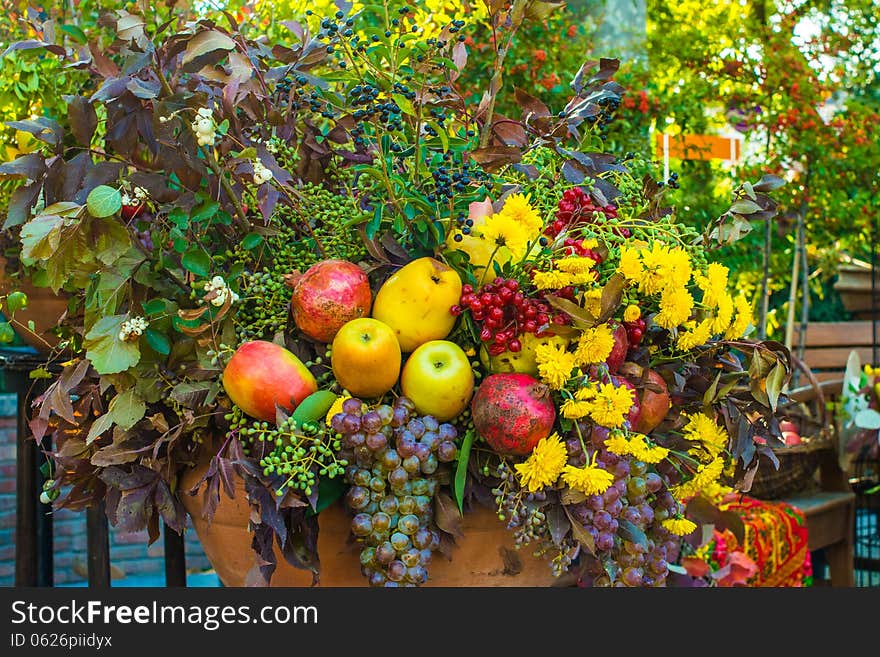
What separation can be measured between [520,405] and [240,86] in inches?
→ 14.3

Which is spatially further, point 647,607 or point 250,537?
point 250,537

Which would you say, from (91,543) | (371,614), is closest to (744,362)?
(371,614)

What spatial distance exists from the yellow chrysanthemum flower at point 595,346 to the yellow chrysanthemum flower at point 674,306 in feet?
0.19

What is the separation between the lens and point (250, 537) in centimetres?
77

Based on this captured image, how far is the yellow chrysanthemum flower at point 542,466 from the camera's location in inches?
26.5

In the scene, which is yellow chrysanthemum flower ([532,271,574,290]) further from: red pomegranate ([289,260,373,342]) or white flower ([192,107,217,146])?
white flower ([192,107,217,146])

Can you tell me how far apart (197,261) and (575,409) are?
320mm

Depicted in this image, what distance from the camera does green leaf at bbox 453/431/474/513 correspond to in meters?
0.68

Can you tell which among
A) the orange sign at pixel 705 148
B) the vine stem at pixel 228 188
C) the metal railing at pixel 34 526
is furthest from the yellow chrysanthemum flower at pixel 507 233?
the orange sign at pixel 705 148

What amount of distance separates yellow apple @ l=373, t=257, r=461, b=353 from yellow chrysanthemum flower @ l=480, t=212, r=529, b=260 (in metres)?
0.04

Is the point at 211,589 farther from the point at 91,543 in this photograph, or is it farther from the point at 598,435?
the point at 91,543

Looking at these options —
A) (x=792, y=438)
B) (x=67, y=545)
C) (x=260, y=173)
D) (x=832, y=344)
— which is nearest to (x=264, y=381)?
(x=260, y=173)

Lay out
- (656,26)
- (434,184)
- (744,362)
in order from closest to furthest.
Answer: (434,184) < (744,362) < (656,26)

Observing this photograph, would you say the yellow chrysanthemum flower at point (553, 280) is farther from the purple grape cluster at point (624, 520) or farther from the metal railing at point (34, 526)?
the metal railing at point (34, 526)
